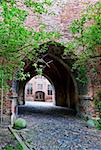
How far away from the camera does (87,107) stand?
10875 mm

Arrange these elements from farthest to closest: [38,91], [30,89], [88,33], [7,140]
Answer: [38,91] < [30,89] < [88,33] < [7,140]

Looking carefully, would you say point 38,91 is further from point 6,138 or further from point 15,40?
point 15,40

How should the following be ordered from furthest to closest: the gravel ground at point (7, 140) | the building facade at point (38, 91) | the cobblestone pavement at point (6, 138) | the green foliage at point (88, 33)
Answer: the building facade at point (38, 91)
the green foliage at point (88, 33)
the cobblestone pavement at point (6, 138)
the gravel ground at point (7, 140)

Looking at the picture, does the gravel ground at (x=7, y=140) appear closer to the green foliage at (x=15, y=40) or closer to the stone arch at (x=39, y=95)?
the green foliage at (x=15, y=40)

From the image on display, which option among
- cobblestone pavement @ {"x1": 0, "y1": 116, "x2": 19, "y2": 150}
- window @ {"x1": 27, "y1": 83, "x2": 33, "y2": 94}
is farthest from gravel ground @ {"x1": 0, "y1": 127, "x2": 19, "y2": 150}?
window @ {"x1": 27, "y1": 83, "x2": 33, "y2": 94}

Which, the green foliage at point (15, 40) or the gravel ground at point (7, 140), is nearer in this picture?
the green foliage at point (15, 40)

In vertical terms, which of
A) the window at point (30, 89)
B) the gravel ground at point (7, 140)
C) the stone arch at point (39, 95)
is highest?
the window at point (30, 89)

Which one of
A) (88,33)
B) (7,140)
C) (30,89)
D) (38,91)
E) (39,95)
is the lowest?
(7,140)

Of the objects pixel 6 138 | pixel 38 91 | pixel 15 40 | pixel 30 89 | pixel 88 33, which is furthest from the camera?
pixel 38 91

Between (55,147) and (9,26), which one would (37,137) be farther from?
(9,26)


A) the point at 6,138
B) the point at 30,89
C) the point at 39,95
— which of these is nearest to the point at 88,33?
the point at 6,138

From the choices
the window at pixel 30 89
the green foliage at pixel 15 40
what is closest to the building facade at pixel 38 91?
the window at pixel 30 89

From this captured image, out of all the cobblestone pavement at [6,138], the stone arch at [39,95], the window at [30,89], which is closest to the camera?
the cobblestone pavement at [6,138]

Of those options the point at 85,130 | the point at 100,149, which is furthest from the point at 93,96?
the point at 100,149
